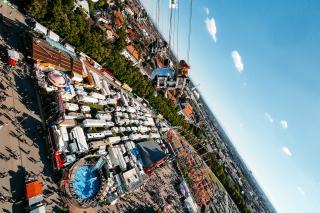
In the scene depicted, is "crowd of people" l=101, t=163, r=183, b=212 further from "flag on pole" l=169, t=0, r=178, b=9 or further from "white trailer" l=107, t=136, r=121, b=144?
"flag on pole" l=169, t=0, r=178, b=9

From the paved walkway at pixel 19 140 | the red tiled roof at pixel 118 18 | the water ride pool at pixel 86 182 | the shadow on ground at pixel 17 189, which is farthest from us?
the red tiled roof at pixel 118 18

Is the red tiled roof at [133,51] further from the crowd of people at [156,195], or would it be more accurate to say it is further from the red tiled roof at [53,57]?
the crowd of people at [156,195]

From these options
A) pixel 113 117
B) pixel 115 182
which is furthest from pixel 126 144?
pixel 115 182

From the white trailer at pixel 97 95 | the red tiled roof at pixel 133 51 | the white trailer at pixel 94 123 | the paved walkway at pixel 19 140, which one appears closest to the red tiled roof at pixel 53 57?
the paved walkway at pixel 19 140

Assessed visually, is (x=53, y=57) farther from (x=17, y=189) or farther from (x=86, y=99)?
(x=17, y=189)

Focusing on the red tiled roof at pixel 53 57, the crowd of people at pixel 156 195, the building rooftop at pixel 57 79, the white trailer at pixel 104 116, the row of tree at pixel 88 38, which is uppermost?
the row of tree at pixel 88 38

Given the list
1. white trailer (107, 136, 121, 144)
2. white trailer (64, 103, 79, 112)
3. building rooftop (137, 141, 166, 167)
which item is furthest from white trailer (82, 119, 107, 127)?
building rooftop (137, 141, 166, 167)
